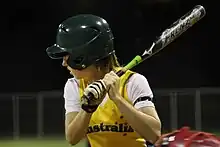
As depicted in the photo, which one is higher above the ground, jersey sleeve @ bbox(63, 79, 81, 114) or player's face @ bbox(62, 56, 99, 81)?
player's face @ bbox(62, 56, 99, 81)

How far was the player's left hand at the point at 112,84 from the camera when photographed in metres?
1.87

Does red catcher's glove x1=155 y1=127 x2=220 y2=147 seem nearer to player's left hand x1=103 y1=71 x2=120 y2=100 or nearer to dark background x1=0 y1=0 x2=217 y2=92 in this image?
player's left hand x1=103 y1=71 x2=120 y2=100

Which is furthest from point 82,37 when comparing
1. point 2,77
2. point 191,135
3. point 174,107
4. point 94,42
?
point 2,77

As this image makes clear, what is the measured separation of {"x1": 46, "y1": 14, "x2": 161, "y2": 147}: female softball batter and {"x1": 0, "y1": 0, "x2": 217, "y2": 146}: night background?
7.02 m

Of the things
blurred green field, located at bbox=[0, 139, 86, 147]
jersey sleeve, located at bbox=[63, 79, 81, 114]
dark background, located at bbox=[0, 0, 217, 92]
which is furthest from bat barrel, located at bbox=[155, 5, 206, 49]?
dark background, located at bbox=[0, 0, 217, 92]

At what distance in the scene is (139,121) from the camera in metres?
1.92

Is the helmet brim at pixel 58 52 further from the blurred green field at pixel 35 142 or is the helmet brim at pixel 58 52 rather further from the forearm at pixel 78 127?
the blurred green field at pixel 35 142

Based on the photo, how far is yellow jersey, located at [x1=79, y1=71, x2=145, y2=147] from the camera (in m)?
2.05

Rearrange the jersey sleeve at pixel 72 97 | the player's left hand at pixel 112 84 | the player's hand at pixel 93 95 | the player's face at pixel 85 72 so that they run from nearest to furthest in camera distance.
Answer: the player's hand at pixel 93 95, the player's left hand at pixel 112 84, the player's face at pixel 85 72, the jersey sleeve at pixel 72 97

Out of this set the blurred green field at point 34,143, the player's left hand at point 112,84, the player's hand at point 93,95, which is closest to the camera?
the player's hand at point 93,95

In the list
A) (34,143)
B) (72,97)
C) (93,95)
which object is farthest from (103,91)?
(34,143)

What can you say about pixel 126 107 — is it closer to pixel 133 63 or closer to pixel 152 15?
pixel 133 63

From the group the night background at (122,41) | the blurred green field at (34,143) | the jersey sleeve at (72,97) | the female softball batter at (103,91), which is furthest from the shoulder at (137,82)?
the night background at (122,41)

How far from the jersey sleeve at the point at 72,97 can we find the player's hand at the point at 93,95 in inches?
13.5
